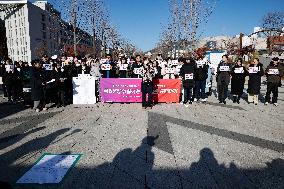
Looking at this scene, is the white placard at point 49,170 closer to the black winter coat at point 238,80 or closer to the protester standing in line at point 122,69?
the protester standing in line at point 122,69

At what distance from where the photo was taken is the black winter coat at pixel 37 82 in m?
10.7

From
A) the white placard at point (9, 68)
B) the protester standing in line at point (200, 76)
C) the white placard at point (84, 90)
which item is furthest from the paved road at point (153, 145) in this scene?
the white placard at point (9, 68)

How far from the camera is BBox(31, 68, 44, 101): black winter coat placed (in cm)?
1072

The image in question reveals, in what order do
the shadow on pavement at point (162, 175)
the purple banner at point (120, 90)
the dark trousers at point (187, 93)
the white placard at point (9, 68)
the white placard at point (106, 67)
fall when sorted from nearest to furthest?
the shadow on pavement at point (162, 175)
the dark trousers at point (187, 93)
the purple banner at point (120, 90)
the white placard at point (9, 68)
the white placard at point (106, 67)

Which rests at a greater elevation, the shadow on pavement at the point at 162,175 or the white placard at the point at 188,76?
the white placard at the point at 188,76

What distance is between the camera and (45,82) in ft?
37.3

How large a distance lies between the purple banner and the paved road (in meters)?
1.37

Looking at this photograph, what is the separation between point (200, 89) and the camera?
13.6 metres

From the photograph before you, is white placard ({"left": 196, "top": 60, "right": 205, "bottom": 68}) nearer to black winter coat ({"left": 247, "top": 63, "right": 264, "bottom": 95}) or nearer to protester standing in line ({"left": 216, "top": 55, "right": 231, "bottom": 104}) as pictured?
protester standing in line ({"left": 216, "top": 55, "right": 231, "bottom": 104})

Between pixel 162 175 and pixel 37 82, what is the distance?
7.37m

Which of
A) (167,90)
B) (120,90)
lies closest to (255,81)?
(167,90)

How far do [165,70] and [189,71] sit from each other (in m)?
3.22

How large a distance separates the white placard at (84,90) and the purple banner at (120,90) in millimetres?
406

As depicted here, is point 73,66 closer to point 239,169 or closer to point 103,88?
point 103,88
